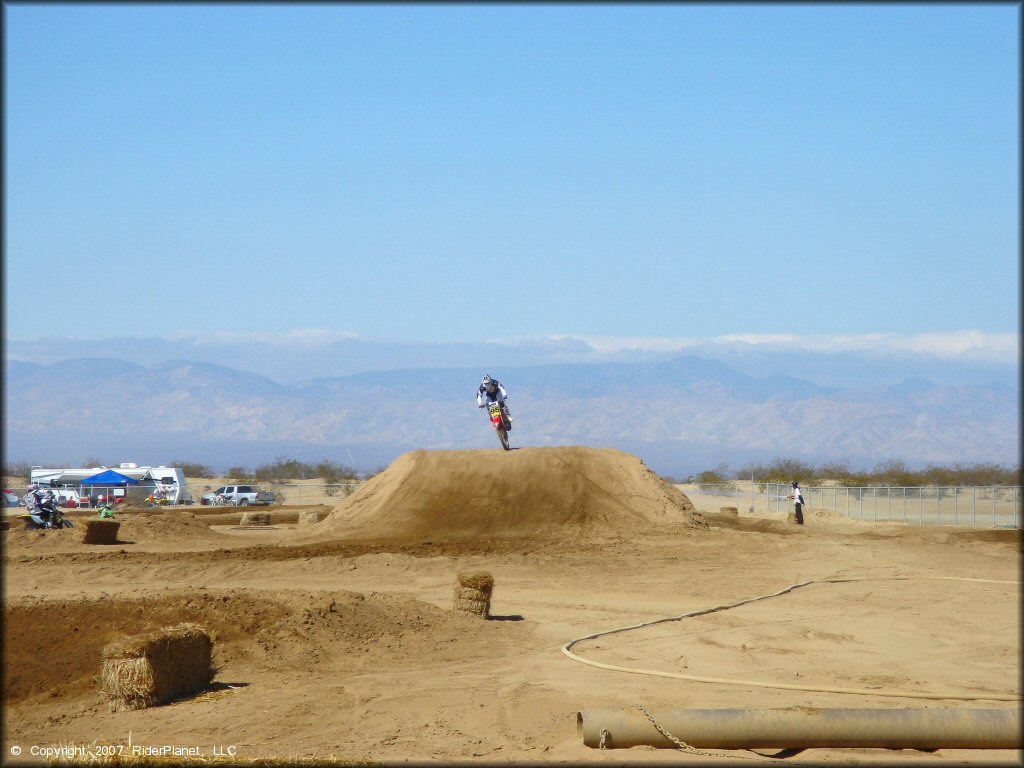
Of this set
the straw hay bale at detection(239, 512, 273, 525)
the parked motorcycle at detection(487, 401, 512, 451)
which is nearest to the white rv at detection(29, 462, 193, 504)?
the straw hay bale at detection(239, 512, 273, 525)

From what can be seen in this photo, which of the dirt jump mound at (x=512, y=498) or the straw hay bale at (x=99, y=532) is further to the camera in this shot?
the dirt jump mound at (x=512, y=498)

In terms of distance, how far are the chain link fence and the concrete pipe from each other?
129 feet

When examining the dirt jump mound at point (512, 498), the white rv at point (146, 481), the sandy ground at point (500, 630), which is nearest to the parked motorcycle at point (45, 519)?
the sandy ground at point (500, 630)

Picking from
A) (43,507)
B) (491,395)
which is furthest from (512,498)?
(43,507)

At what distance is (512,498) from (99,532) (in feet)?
42.7

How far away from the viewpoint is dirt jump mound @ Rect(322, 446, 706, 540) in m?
34.7

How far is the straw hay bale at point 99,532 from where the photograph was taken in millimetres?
33406

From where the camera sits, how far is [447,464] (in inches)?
1528

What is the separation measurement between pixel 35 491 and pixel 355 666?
27.7m

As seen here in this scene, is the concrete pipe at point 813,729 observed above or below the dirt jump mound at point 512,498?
below

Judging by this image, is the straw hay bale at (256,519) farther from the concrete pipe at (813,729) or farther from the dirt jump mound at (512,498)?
the concrete pipe at (813,729)

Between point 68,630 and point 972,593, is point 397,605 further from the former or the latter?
point 972,593

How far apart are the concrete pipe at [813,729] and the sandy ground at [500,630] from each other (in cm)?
14

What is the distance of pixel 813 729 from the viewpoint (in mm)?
10523
